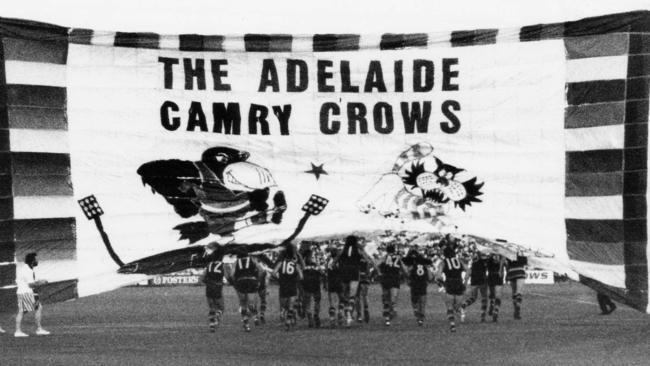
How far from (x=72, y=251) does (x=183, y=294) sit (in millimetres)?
30240

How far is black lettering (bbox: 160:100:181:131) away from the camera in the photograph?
15664 mm

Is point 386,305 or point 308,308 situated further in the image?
point 308,308

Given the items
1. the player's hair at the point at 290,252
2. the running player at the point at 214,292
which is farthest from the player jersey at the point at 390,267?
the running player at the point at 214,292

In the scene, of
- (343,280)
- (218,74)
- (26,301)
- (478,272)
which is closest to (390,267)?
(343,280)

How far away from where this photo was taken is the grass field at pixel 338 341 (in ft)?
63.2

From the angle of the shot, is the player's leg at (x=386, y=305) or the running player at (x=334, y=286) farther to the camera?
the player's leg at (x=386, y=305)

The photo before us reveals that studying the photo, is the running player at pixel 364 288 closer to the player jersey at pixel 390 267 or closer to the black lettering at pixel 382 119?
the player jersey at pixel 390 267

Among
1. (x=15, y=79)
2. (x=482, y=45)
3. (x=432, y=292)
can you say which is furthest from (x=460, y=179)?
(x=432, y=292)

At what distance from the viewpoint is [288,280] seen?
27.0 m

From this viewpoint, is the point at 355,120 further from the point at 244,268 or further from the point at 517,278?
the point at 517,278

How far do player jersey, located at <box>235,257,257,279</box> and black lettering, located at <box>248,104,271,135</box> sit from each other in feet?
37.2

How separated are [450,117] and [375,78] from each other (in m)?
1.12

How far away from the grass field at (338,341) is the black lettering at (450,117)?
4.46 metres

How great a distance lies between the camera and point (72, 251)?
16047 mm
